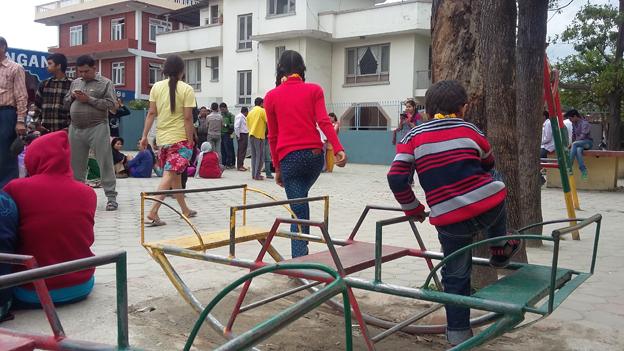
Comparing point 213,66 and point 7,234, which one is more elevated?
point 213,66

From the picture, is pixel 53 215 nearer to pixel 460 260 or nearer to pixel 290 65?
pixel 290 65

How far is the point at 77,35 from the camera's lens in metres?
43.0

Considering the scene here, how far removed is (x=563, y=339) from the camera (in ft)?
11.3

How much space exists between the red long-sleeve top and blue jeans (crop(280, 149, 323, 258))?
0.18 ft

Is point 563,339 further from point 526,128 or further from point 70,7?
point 70,7

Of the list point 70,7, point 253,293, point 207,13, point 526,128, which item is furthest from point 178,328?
point 70,7

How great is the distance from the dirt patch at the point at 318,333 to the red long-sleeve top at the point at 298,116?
1173 millimetres

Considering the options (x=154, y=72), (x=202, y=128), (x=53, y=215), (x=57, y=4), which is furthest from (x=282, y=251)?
(x=57, y=4)

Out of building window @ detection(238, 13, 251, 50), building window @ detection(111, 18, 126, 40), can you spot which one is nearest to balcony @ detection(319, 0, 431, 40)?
building window @ detection(238, 13, 251, 50)

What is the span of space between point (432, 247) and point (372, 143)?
1717cm

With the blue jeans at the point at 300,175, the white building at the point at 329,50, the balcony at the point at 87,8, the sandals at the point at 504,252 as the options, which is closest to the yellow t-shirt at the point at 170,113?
the blue jeans at the point at 300,175

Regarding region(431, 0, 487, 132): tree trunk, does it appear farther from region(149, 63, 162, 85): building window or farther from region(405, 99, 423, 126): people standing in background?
region(149, 63, 162, 85): building window

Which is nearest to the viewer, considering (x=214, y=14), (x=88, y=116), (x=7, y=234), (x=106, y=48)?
(x=7, y=234)

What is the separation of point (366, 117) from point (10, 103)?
68.4ft
